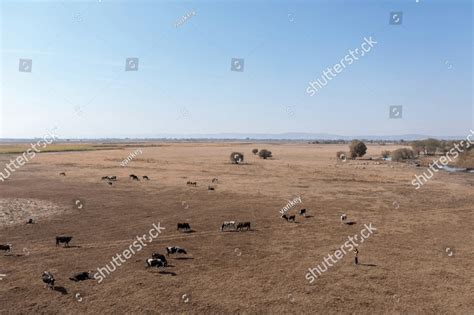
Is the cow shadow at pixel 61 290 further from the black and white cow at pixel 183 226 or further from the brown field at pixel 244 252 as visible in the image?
the black and white cow at pixel 183 226

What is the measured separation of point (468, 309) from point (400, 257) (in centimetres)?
567

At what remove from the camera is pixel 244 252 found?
21344mm

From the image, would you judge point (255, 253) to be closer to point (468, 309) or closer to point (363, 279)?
point (363, 279)

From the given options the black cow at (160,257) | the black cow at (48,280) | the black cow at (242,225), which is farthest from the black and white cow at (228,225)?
the black cow at (48,280)

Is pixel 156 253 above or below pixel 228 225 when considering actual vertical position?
below

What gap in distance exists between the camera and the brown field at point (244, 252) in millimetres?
15398

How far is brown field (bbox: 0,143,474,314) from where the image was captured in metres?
15.4

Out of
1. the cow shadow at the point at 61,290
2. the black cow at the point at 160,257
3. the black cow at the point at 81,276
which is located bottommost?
the cow shadow at the point at 61,290

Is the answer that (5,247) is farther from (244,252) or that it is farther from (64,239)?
(244,252)

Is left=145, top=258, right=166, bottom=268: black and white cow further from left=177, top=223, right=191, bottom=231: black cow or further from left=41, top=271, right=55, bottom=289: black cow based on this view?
left=177, top=223, right=191, bottom=231: black cow

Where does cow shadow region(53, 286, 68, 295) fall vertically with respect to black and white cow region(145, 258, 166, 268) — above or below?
below

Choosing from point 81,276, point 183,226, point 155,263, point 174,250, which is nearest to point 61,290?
point 81,276

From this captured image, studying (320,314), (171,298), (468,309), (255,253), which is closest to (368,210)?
(255,253)

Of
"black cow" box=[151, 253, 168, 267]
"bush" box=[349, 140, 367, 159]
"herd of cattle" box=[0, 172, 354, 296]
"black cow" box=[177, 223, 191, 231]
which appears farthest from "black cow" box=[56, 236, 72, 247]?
"bush" box=[349, 140, 367, 159]
